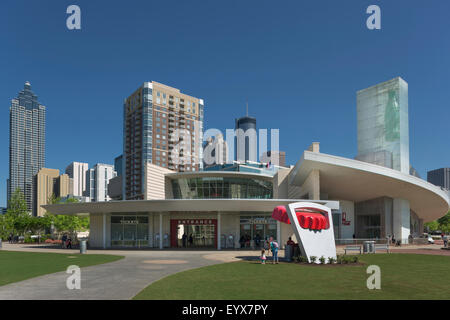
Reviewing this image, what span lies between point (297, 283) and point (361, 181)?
30.6 meters

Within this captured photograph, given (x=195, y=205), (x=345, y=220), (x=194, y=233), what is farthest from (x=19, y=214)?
(x=345, y=220)

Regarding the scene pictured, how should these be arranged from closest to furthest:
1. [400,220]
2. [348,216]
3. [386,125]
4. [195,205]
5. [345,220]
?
[195,205], [400,220], [345,220], [348,216], [386,125]

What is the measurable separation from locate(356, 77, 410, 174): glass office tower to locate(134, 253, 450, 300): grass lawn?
129ft

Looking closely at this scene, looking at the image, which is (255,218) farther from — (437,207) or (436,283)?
(437,207)

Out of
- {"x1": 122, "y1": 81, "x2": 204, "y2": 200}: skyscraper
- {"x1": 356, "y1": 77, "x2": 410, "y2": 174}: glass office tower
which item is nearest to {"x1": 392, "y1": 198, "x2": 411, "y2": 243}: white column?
{"x1": 356, "y1": 77, "x2": 410, "y2": 174}: glass office tower

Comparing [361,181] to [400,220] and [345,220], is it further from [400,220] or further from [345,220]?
[400,220]

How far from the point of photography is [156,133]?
135875 millimetres

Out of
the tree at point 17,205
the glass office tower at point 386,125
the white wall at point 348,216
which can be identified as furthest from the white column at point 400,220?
the tree at point 17,205

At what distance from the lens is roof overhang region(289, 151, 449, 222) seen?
37750mm

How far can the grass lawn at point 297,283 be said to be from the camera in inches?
483

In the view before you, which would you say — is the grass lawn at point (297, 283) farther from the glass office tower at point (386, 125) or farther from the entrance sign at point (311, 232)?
the glass office tower at point (386, 125)

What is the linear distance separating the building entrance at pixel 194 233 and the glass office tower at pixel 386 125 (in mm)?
32070

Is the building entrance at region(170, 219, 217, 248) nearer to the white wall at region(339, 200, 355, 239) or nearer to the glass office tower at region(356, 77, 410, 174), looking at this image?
the white wall at region(339, 200, 355, 239)
